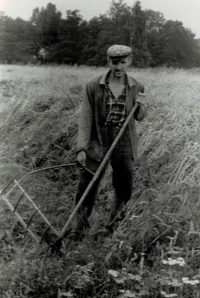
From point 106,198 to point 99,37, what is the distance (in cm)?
296

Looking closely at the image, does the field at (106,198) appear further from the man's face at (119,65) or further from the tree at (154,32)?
the man's face at (119,65)

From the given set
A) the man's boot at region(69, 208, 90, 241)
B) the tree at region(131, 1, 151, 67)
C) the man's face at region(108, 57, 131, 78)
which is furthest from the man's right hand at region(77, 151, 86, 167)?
the tree at region(131, 1, 151, 67)

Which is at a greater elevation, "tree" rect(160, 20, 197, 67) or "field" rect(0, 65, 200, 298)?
"tree" rect(160, 20, 197, 67)

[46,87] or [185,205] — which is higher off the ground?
[46,87]

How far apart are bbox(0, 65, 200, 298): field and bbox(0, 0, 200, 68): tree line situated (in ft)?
1.38

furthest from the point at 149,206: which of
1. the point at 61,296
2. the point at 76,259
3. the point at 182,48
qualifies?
the point at 182,48

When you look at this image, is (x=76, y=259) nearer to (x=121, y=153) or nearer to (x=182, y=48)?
(x=121, y=153)

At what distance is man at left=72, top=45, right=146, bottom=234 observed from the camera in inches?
129

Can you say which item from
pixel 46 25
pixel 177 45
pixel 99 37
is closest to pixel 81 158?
pixel 99 37

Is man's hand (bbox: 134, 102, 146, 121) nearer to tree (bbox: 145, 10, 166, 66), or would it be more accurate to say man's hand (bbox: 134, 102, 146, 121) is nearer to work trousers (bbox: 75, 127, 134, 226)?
work trousers (bbox: 75, 127, 134, 226)

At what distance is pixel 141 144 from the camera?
475 centimetres

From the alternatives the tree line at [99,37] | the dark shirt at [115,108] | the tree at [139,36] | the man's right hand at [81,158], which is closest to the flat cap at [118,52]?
the dark shirt at [115,108]

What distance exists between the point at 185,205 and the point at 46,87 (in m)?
4.62

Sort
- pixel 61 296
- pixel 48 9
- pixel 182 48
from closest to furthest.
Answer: pixel 61 296 → pixel 48 9 → pixel 182 48
